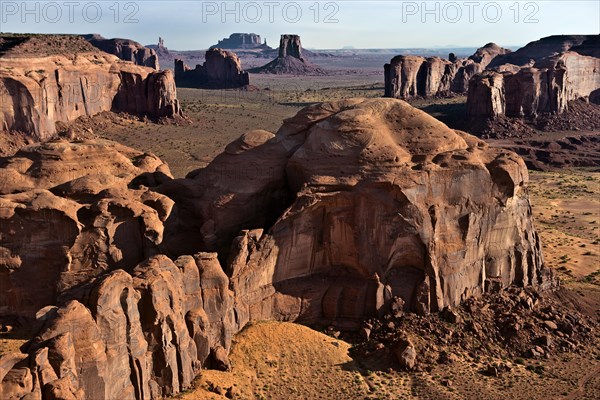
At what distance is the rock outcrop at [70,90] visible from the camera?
8031 cm

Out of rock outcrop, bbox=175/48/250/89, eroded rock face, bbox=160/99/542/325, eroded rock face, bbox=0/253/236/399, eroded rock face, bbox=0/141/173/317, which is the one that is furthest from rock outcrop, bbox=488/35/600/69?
eroded rock face, bbox=0/253/236/399

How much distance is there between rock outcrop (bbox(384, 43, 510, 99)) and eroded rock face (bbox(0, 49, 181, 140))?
5122 cm

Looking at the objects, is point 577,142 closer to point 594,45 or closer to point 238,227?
point 594,45

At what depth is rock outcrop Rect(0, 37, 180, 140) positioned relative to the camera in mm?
80312

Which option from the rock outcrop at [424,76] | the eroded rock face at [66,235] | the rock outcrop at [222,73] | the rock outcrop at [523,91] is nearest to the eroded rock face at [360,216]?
the eroded rock face at [66,235]

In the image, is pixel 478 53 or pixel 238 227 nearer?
pixel 238 227

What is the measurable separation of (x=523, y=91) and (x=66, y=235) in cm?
9805

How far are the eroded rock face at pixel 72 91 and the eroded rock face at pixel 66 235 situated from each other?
50.5 m

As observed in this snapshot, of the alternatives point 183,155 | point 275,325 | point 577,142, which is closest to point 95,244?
point 275,325

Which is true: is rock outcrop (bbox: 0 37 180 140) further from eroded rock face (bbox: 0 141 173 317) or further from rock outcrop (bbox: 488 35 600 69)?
rock outcrop (bbox: 488 35 600 69)

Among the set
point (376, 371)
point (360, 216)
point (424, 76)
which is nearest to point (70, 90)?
point (360, 216)

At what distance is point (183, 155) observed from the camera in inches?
3610

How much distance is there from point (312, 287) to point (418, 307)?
591 centimetres

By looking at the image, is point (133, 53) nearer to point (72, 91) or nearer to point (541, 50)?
point (72, 91)
